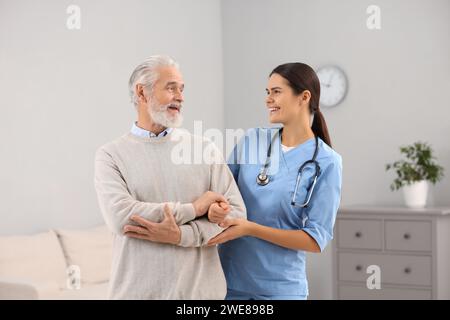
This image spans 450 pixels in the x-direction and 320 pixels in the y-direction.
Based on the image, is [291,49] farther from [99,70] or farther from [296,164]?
[296,164]

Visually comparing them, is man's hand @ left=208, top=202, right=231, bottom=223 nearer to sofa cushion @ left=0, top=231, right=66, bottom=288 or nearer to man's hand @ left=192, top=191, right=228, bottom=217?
man's hand @ left=192, top=191, right=228, bottom=217

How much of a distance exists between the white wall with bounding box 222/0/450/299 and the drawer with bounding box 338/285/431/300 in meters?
0.70

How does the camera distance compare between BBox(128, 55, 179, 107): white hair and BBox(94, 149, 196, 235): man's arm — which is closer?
BBox(94, 149, 196, 235): man's arm

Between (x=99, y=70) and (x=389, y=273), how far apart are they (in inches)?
99.4

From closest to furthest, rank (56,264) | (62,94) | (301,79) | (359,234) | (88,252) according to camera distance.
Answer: (301,79) → (56,264) → (88,252) → (62,94) → (359,234)

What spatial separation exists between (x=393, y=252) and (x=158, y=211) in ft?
11.1

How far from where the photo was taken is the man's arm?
197cm

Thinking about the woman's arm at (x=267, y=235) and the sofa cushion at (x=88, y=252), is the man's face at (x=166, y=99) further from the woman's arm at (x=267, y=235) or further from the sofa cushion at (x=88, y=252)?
the sofa cushion at (x=88, y=252)

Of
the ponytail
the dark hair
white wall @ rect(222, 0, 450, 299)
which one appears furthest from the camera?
white wall @ rect(222, 0, 450, 299)

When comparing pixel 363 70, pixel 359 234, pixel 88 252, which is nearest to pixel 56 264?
pixel 88 252

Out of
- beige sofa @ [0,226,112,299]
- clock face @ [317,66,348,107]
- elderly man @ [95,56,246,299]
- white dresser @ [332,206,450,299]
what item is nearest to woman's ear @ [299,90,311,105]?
elderly man @ [95,56,246,299]

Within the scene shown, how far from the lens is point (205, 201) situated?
202 centimetres

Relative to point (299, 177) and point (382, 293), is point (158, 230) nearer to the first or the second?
point (299, 177)
